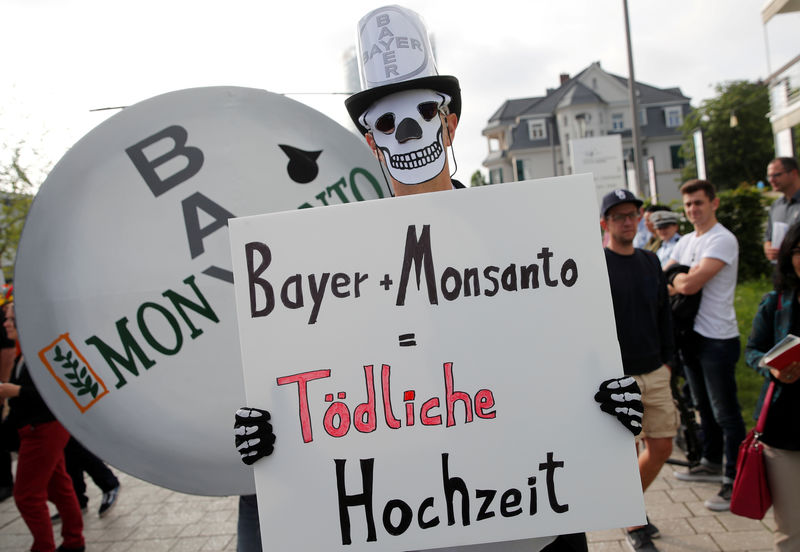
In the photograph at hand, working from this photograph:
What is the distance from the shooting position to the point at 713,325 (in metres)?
3.58

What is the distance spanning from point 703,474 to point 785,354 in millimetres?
2072

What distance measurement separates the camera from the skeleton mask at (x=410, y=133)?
1.90m

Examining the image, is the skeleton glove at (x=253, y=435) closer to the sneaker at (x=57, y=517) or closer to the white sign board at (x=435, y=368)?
the white sign board at (x=435, y=368)

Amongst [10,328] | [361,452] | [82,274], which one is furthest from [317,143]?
[10,328]

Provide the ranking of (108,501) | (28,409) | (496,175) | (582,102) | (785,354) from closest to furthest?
(785,354) < (28,409) < (108,501) < (582,102) < (496,175)

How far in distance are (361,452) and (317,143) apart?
37.2 inches

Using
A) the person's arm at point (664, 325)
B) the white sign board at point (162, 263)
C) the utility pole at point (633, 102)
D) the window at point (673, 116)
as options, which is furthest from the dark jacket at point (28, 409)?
the window at point (673, 116)

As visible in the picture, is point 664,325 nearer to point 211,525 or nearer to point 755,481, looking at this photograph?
point 755,481

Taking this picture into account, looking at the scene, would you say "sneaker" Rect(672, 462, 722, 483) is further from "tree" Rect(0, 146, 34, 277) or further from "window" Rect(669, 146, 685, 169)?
"window" Rect(669, 146, 685, 169)

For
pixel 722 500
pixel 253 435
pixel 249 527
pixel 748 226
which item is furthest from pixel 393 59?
pixel 748 226

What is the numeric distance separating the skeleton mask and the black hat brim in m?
0.02

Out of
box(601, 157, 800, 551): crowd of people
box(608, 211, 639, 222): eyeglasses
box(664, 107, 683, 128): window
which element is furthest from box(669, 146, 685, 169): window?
box(608, 211, 639, 222): eyeglasses

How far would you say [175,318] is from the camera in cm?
175

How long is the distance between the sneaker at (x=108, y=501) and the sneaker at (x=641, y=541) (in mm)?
3716
